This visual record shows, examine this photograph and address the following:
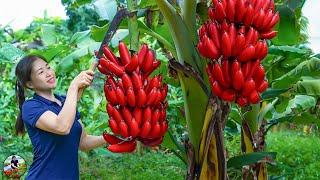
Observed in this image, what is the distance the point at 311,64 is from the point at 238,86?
1433 millimetres

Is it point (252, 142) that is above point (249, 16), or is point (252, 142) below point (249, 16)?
below

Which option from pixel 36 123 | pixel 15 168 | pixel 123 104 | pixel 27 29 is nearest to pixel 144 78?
pixel 123 104

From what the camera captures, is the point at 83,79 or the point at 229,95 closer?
the point at 229,95

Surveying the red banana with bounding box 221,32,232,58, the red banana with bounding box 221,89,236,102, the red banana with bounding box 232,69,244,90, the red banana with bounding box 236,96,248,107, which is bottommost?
the red banana with bounding box 236,96,248,107

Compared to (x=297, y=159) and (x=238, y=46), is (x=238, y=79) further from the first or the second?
(x=297, y=159)

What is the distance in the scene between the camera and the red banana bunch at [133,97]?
1131 mm

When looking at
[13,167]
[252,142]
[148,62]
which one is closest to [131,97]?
[148,62]

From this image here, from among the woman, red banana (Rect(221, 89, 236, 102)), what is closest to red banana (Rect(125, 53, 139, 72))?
red banana (Rect(221, 89, 236, 102))

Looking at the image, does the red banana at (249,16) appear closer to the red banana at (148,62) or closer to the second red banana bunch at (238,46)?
the second red banana bunch at (238,46)

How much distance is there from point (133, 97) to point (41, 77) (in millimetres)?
677

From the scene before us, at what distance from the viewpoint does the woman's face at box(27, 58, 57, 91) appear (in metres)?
1.71

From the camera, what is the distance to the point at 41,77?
171 centimetres

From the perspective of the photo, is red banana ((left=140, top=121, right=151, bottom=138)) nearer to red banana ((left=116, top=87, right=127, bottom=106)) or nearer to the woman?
red banana ((left=116, top=87, right=127, bottom=106))

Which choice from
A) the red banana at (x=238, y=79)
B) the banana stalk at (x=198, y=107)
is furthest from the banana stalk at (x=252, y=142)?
the red banana at (x=238, y=79)
